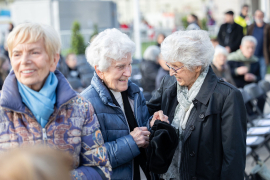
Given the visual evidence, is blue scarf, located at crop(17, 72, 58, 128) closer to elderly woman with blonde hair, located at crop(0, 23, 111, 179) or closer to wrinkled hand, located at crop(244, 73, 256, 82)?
elderly woman with blonde hair, located at crop(0, 23, 111, 179)

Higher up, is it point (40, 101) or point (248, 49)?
point (40, 101)

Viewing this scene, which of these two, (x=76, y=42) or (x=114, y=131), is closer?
(x=114, y=131)

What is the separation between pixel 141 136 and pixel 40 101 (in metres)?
0.77

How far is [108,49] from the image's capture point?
6.52 ft

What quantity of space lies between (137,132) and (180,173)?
50 cm

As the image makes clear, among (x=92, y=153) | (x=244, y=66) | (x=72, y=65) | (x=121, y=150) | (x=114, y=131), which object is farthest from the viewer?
(x=72, y=65)

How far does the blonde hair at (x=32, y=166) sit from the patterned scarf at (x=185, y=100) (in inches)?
57.0

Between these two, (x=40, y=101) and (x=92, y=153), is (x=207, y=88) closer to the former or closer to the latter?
(x=92, y=153)

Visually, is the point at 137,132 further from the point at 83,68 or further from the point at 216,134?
the point at 83,68

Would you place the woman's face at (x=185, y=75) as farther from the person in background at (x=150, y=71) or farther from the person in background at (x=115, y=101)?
the person in background at (x=150, y=71)

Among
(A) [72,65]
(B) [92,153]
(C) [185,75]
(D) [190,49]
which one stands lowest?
(A) [72,65]

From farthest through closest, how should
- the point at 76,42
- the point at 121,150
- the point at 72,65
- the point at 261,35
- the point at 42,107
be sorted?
the point at 76,42 < the point at 261,35 < the point at 72,65 < the point at 121,150 < the point at 42,107

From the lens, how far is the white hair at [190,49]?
2.12m

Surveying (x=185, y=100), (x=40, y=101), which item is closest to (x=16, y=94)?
(x=40, y=101)
